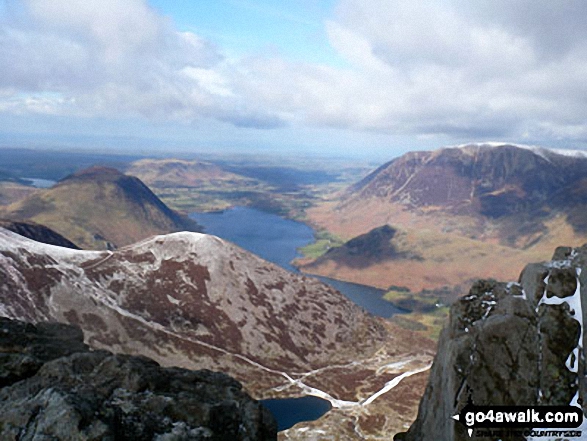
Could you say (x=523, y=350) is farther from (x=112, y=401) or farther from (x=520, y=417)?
Result: (x=112, y=401)

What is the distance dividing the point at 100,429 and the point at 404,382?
170612mm

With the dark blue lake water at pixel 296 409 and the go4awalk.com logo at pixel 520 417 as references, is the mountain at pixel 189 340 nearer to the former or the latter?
the dark blue lake water at pixel 296 409

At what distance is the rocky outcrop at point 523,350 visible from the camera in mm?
41344

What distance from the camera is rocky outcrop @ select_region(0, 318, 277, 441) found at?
97.6 ft

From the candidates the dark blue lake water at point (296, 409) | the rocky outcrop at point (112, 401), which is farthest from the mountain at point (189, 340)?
the rocky outcrop at point (112, 401)

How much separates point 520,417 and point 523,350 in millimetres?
6472

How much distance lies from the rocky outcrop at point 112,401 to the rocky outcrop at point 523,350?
2031cm

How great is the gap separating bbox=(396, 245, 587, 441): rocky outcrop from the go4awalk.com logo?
574mm

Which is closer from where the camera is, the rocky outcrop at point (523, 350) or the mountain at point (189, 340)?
the rocky outcrop at point (523, 350)

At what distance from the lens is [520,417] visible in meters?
40.7

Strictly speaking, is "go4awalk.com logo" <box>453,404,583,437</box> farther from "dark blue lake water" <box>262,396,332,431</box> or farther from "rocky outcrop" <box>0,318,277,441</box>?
"dark blue lake water" <box>262,396,332,431</box>

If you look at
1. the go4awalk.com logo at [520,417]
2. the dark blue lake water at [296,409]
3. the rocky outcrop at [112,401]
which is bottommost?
the dark blue lake water at [296,409]

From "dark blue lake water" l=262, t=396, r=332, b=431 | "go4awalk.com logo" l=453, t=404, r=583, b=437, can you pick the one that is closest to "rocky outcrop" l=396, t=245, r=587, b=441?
"go4awalk.com logo" l=453, t=404, r=583, b=437

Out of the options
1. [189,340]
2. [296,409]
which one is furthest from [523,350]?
[189,340]
